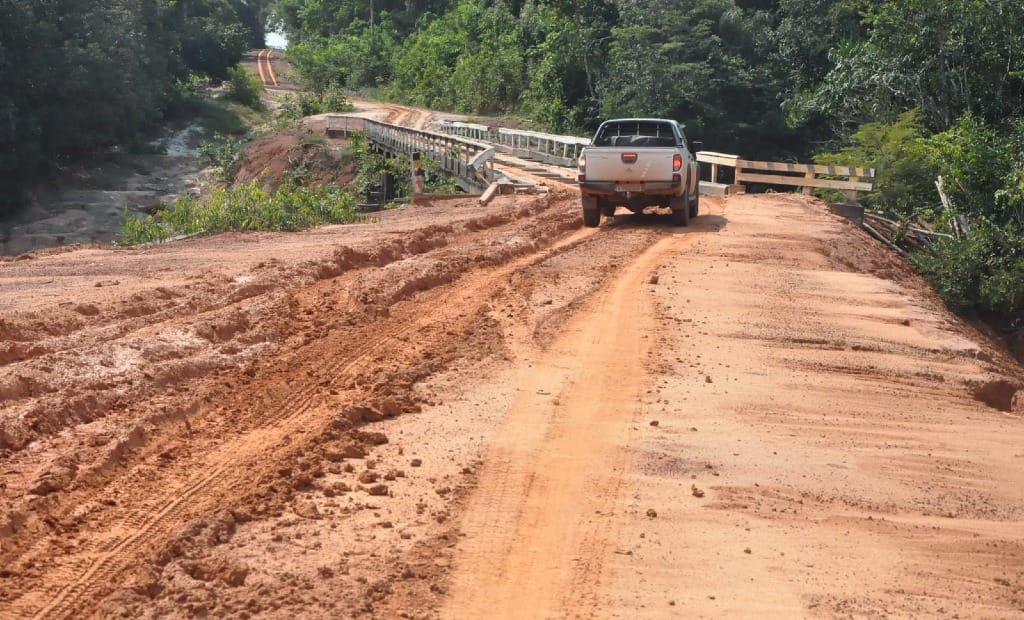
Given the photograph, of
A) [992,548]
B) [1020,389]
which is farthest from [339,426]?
[1020,389]

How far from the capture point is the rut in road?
5.62 m

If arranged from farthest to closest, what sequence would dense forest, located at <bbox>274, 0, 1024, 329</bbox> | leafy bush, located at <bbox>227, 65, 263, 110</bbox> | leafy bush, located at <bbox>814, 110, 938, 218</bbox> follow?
leafy bush, located at <bbox>227, 65, 263, 110</bbox>
leafy bush, located at <bbox>814, 110, 938, 218</bbox>
dense forest, located at <bbox>274, 0, 1024, 329</bbox>

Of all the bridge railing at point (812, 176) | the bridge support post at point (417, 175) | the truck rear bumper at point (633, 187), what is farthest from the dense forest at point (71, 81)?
the truck rear bumper at point (633, 187)

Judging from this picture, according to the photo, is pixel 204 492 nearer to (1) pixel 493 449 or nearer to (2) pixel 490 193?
(1) pixel 493 449

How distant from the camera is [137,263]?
49.2ft

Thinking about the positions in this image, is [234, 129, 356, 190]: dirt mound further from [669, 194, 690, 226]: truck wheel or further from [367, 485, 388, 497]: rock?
[367, 485, 388, 497]: rock

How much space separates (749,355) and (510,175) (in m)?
20.3

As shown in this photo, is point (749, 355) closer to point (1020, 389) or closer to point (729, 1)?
point (1020, 389)

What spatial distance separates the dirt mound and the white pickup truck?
22.5 meters

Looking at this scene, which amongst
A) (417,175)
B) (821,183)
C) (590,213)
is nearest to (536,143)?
(417,175)

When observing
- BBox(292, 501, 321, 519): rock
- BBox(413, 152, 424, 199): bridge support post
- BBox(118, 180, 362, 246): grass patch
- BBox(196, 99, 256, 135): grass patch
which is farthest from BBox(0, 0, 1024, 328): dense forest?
BBox(292, 501, 321, 519): rock

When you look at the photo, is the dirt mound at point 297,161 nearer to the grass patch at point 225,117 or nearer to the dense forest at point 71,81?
the dense forest at point 71,81

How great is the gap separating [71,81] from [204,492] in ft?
129

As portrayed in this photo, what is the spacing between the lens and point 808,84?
41250mm
